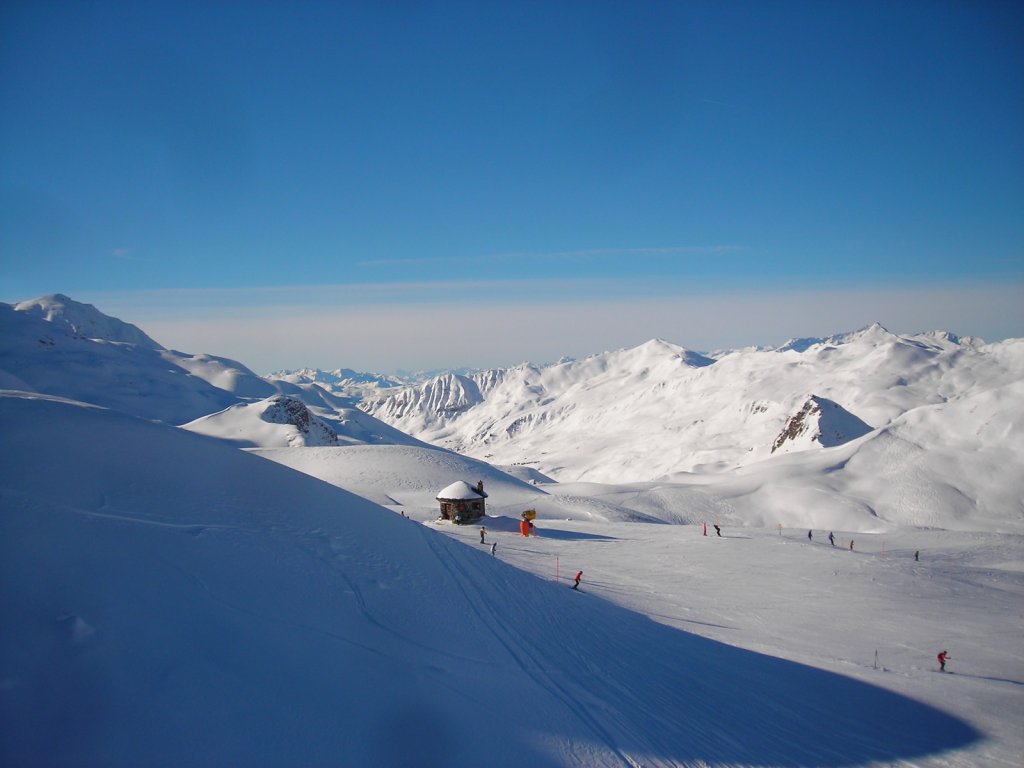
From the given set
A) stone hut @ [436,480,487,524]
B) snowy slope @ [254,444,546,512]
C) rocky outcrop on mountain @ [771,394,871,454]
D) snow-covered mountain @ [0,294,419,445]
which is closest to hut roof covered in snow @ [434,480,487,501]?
stone hut @ [436,480,487,524]

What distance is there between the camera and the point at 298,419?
9544 cm

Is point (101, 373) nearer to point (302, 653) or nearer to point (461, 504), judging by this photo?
point (461, 504)

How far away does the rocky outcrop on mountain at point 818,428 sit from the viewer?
107250 millimetres

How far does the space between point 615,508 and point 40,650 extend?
1922 inches

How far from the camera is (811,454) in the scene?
3196 inches

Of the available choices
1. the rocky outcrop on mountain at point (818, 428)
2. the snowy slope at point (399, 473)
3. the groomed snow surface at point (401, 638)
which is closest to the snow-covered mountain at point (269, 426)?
the snowy slope at point (399, 473)

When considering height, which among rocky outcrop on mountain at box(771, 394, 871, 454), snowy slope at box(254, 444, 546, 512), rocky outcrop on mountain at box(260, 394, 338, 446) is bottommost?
snowy slope at box(254, 444, 546, 512)

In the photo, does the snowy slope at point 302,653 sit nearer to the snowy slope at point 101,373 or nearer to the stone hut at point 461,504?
the stone hut at point 461,504

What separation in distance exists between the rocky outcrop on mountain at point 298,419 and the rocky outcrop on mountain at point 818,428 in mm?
85566

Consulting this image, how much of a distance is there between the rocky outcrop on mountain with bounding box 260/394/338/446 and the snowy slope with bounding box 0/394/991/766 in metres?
75.6

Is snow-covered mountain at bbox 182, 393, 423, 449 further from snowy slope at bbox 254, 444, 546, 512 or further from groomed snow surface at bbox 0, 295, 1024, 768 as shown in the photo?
groomed snow surface at bbox 0, 295, 1024, 768

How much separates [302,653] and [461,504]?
2880cm

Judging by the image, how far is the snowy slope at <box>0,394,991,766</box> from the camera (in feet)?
24.9

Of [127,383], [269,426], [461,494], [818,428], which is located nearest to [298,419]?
[269,426]
